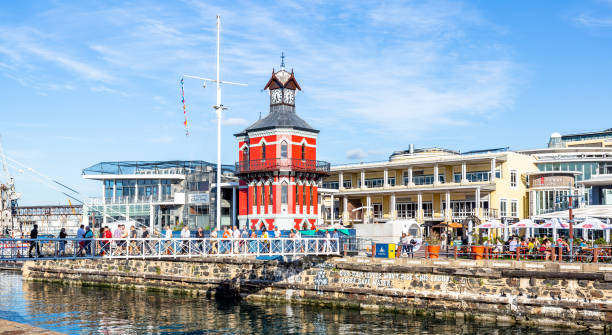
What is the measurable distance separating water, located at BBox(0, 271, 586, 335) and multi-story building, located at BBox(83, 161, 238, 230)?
21181mm

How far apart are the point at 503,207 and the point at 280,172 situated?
72.2 ft

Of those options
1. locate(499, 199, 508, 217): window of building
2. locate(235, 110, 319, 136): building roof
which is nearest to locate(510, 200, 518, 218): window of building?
locate(499, 199, 508, 217): window of building

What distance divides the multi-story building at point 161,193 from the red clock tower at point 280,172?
15.6 ft

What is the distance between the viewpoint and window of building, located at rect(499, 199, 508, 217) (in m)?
58.2

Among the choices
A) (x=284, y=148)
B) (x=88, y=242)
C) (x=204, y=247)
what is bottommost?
(x=204, y=247)

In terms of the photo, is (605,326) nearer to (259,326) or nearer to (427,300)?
(427,300)

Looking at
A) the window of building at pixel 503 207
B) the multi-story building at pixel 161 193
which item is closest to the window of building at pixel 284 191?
the multi-story building at pixel 161 193

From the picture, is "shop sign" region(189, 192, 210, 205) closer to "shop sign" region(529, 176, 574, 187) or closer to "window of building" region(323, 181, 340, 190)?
"window of building" region(323, 181, 340, 190)

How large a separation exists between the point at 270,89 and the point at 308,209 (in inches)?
451

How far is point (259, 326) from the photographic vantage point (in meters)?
27.5

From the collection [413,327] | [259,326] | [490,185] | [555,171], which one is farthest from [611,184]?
[259,326]

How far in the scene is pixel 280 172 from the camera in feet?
167

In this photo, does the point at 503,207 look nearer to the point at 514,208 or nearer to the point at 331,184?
the point at 514,208

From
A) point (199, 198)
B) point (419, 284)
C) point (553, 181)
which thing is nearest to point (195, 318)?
point (419, 284)
